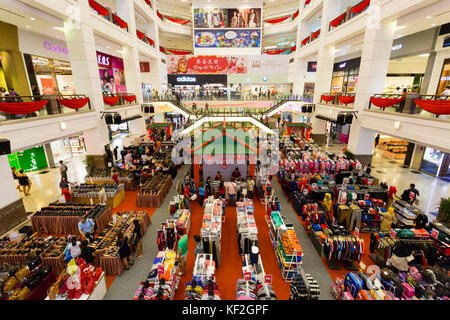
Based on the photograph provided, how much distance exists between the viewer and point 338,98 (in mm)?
16422

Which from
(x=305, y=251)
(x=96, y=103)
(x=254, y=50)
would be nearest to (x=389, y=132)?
(x=305, y=251)

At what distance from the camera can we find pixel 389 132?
11031 millimetres

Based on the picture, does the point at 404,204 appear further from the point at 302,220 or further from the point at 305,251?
the point at 305,251

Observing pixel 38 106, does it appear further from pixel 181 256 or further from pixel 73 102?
pixel 181 256

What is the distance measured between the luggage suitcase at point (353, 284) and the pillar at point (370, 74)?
1038cm

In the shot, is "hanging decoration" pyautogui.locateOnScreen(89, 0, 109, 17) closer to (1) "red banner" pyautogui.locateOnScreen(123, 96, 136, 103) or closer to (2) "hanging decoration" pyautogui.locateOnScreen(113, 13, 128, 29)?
(2) "hanging decoration" pyautogui.locateOnScreen(113, 13, 128, 29)

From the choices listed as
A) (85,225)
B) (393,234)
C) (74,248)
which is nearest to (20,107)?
(85,225)

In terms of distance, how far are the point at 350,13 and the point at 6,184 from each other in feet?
65.4

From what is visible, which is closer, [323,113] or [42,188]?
[42,188]

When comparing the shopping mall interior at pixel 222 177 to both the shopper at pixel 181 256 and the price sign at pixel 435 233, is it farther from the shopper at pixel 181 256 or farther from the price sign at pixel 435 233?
the price sign at pixel 435 233

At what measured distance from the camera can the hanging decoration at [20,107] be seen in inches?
306

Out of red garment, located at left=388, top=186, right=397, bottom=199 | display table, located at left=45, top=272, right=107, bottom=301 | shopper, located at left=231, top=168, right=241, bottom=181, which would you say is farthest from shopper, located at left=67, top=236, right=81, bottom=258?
red garment, located at left=388, top=186, right=397, bottom=199

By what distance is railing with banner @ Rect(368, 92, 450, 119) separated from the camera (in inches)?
315

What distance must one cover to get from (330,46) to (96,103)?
17.4 meters
